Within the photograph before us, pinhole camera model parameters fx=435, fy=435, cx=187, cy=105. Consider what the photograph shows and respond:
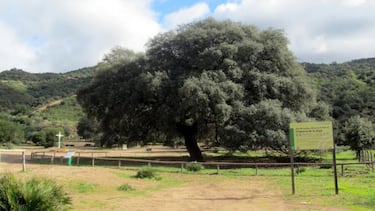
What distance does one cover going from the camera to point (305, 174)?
75.6ft

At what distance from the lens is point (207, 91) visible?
97.3ft

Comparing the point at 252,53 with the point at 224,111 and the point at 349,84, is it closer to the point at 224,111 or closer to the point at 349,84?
the point at 224,111

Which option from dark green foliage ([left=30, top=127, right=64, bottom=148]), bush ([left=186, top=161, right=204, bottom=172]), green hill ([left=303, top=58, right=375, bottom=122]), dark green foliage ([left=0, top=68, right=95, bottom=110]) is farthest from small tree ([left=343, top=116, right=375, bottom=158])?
dark green foliage ([left=0, top=68, right=95, bottom=110])

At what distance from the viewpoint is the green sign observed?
607 inches

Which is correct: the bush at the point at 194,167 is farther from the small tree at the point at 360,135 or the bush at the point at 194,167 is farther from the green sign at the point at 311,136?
the small tree at the point at 360,135

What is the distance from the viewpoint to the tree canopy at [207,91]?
29641 millimetres

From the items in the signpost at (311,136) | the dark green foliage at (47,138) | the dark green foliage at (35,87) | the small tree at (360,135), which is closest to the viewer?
the signpost at (311,136)

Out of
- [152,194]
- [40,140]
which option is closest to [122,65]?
[152,194]

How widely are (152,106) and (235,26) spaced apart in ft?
30.2

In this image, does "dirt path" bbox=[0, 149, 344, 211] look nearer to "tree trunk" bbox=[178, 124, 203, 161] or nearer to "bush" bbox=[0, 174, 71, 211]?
"bush" bbox=[0, 174, 71, 211]

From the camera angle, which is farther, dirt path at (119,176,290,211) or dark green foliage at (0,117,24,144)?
dark green foliage at (0,117,24,144)

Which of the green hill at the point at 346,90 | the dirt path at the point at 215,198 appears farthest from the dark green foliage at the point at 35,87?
the dirt path at the point at 215,198

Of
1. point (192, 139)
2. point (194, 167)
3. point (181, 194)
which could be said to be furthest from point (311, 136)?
point (192, 139)

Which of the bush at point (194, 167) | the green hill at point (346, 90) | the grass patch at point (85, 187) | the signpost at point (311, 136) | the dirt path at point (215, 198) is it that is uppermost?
the green hill at point (346, 90)
